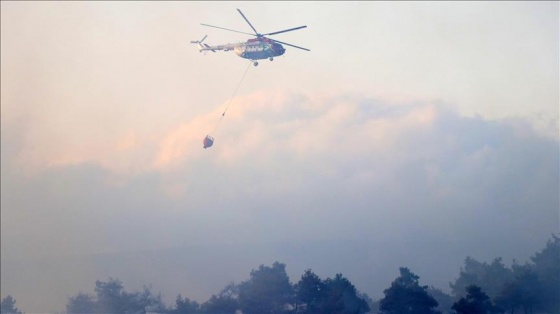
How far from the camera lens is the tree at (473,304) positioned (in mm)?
47844

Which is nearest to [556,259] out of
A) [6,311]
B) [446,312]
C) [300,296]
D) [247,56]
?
[446,312]

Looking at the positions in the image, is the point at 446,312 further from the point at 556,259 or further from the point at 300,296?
the point at 300,296

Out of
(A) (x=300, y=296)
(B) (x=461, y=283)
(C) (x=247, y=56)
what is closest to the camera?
(C) (x=247, y=56)

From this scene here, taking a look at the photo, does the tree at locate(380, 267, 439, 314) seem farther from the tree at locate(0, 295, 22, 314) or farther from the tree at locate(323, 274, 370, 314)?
the tree at locate(0, 295, 22, 314)

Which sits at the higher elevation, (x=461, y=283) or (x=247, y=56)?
(x=247, y=56)

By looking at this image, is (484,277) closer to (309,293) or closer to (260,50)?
(309,293)

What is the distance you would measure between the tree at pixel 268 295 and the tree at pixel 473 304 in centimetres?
1788

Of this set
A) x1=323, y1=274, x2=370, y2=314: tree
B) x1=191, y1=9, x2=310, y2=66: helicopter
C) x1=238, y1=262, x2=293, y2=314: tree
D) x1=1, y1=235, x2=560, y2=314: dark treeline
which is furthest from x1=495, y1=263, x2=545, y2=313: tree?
x1=191, y1=9, x2=310, y2=66: helicopter

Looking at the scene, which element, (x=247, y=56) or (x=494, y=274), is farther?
(x=494, y=274)

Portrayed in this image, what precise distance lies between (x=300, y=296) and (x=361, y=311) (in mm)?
7560

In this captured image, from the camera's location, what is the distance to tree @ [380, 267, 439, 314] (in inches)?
2057

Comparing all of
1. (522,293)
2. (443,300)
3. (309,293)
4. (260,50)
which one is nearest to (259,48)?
(260,50)

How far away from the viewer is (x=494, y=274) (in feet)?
212

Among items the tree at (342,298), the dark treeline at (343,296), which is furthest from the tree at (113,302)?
the tree at (342,298)
